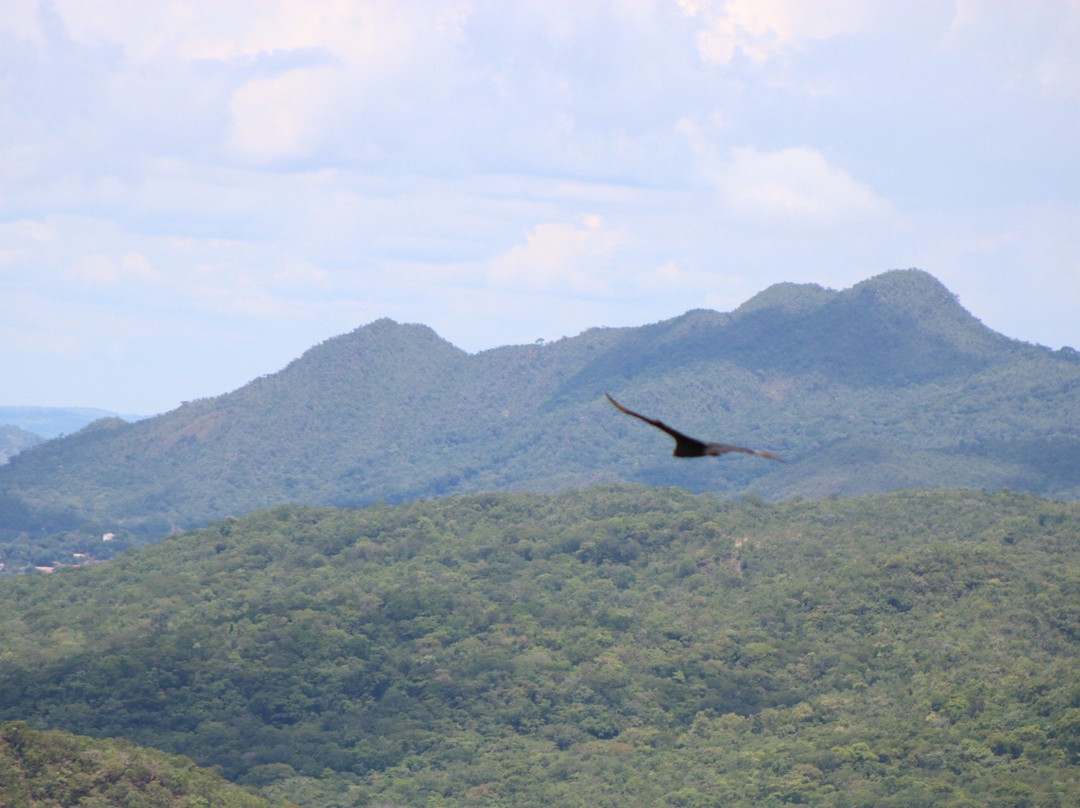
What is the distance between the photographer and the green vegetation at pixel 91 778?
49.6 meters

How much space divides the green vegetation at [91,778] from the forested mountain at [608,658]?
10.6 m

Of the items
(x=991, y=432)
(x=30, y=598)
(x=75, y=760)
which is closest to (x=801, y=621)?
(x=75, y=760)

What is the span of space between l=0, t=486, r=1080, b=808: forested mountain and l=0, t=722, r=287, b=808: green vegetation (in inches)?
419

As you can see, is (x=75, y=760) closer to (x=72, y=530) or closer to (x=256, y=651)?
(x=256, y=651)

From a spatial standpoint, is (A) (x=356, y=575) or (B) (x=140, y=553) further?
(B) (x=140, y=553)

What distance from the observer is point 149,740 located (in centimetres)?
6944

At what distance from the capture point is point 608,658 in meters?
77.2

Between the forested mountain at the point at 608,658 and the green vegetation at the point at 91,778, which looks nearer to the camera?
the green vegetation at the point at 91,778

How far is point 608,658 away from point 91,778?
31853 mm

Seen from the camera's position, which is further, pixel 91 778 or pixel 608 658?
pixel 608 658

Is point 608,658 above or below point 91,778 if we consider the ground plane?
below

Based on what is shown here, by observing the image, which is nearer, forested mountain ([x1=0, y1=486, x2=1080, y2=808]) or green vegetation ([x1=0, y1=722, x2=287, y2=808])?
green vegetation ([x1=0, y1=722, x2=287, y2=808])

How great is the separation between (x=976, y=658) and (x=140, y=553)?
2254 inches

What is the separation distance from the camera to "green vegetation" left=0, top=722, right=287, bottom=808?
4959 centimetres
